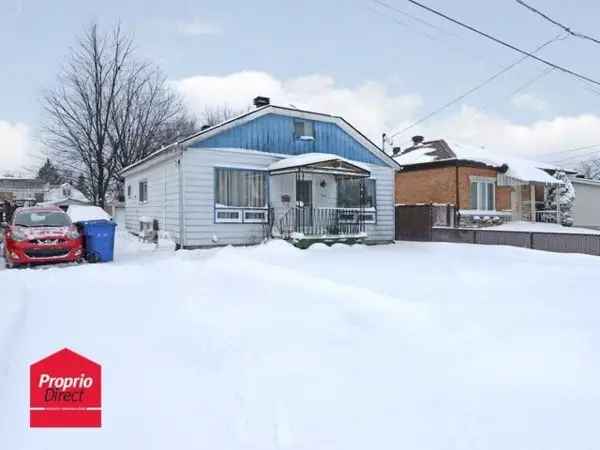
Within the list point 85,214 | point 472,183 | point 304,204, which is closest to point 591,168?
point 472,183

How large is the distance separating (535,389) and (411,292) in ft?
11.2

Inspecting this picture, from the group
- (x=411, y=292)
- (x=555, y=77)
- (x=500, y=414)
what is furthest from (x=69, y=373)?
(x=555, y=77)

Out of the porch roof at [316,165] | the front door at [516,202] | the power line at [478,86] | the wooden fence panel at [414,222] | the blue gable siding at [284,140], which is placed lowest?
the wooden fence panel at [414,222]

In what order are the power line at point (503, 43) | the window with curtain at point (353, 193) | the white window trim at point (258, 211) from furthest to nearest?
1. the window with curtain at point (353, 193)
2. the white window trim at point (258, 211)
3. the power line at point (503, 43)

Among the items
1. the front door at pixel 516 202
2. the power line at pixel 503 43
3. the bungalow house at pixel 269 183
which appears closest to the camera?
the power line at pixel 503 43

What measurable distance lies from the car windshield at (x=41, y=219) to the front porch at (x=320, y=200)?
6.45 meters

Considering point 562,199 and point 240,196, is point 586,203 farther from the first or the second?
point 240,196

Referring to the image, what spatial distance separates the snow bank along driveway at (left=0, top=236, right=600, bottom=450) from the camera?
2.97 meters

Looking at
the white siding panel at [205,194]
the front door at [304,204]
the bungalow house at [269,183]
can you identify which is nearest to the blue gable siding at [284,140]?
the bungalow house at [269,183]

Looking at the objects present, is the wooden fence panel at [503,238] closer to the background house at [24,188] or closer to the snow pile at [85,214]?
the snow pile at [85,214]

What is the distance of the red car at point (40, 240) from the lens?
1017 cm

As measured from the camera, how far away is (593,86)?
14617mm

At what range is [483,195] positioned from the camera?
72.8 feet

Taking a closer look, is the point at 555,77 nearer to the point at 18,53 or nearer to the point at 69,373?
the point at 69,373
